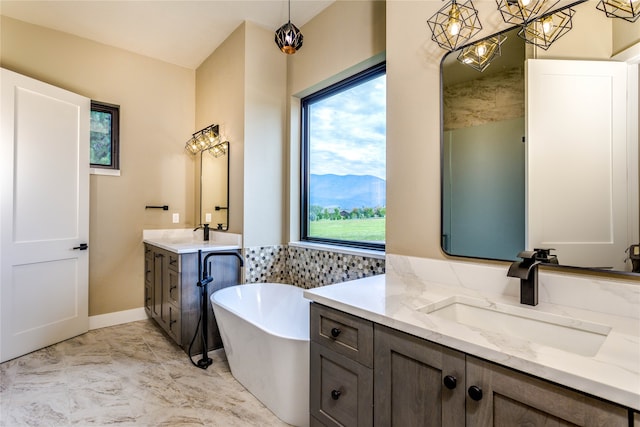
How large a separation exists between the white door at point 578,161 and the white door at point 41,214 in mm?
3688

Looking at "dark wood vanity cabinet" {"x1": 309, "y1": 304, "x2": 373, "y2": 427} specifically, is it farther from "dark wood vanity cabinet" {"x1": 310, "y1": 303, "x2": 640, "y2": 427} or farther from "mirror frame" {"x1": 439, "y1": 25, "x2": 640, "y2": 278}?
"mirror frame" {"x1": 439, "y1": 25, "x2": 640, "y2": 278}

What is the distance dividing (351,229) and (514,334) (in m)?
1.63

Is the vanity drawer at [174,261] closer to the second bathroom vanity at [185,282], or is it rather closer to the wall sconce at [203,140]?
the second bathroom vanity at [185,282]

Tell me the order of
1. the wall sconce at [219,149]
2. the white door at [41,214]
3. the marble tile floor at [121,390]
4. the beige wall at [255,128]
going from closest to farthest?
the marble tile floor at [121,390]
the white door at [41,214]
the beige wall at [255,128]
the wall sconce at [219,149]

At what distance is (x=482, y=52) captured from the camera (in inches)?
60.9

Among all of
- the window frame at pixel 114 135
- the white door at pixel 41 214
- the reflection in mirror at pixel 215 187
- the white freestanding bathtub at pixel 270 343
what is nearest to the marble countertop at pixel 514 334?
the white freestanding bathtub at pixel 270 343

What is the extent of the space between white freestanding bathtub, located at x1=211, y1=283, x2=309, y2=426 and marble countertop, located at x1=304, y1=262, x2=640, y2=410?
57 cm

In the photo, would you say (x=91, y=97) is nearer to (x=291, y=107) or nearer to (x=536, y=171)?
(x=291, y=107)

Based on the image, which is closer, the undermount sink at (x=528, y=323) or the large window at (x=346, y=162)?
the undermount sink at (x=528, y=323)

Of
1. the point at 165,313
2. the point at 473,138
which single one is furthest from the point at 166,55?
the point at 473,138

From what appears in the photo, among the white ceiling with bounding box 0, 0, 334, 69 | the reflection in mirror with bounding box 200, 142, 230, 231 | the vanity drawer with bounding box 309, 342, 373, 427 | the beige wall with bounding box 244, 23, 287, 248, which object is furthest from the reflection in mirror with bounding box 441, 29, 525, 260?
the reflection in mirror with bounding box 200, 142, 230, 231

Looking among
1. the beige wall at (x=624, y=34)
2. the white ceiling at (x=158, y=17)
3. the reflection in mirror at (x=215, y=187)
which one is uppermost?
the white ceiling at (x=158, y=17)

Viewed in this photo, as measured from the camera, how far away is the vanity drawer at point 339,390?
4.06ft

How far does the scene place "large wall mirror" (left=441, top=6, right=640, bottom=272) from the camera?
45.6 inches
